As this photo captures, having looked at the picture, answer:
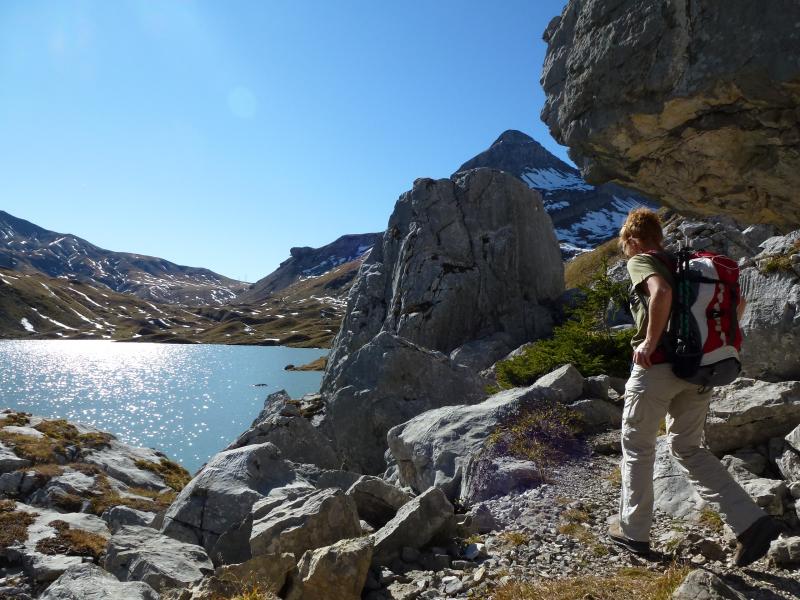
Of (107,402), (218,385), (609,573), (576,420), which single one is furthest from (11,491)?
(218,385)

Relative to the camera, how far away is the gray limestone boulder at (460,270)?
36.0 metres

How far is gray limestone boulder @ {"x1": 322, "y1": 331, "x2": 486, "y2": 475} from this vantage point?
65.7 ft

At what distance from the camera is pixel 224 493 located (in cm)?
1159

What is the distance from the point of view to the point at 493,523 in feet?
28.5

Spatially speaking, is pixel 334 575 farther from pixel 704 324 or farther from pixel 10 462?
pixel 10 462

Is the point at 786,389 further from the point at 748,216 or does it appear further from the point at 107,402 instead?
the point at 107,402

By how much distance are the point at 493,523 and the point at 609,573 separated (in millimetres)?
2621

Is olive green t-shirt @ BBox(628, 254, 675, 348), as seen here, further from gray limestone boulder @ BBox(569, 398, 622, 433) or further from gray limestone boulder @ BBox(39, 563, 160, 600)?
gray limestone boulder @ BBox(39, 563, 160, 600)

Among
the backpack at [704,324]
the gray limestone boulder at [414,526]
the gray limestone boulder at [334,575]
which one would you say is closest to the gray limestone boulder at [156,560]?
the gray limestone boulder at [334,575]

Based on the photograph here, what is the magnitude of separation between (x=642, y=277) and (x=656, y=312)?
1.52 ft

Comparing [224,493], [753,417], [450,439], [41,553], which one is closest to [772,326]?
[753,417]

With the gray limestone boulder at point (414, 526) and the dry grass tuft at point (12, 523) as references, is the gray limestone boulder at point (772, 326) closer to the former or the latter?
the gray limestone boulder at point (414, 526)

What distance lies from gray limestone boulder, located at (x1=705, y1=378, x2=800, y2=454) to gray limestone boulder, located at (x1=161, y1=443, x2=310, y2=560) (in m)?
8.64

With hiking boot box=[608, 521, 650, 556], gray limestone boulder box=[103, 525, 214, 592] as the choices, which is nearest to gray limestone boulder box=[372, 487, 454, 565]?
hiking boot box=[608, 521, 650, 556]
